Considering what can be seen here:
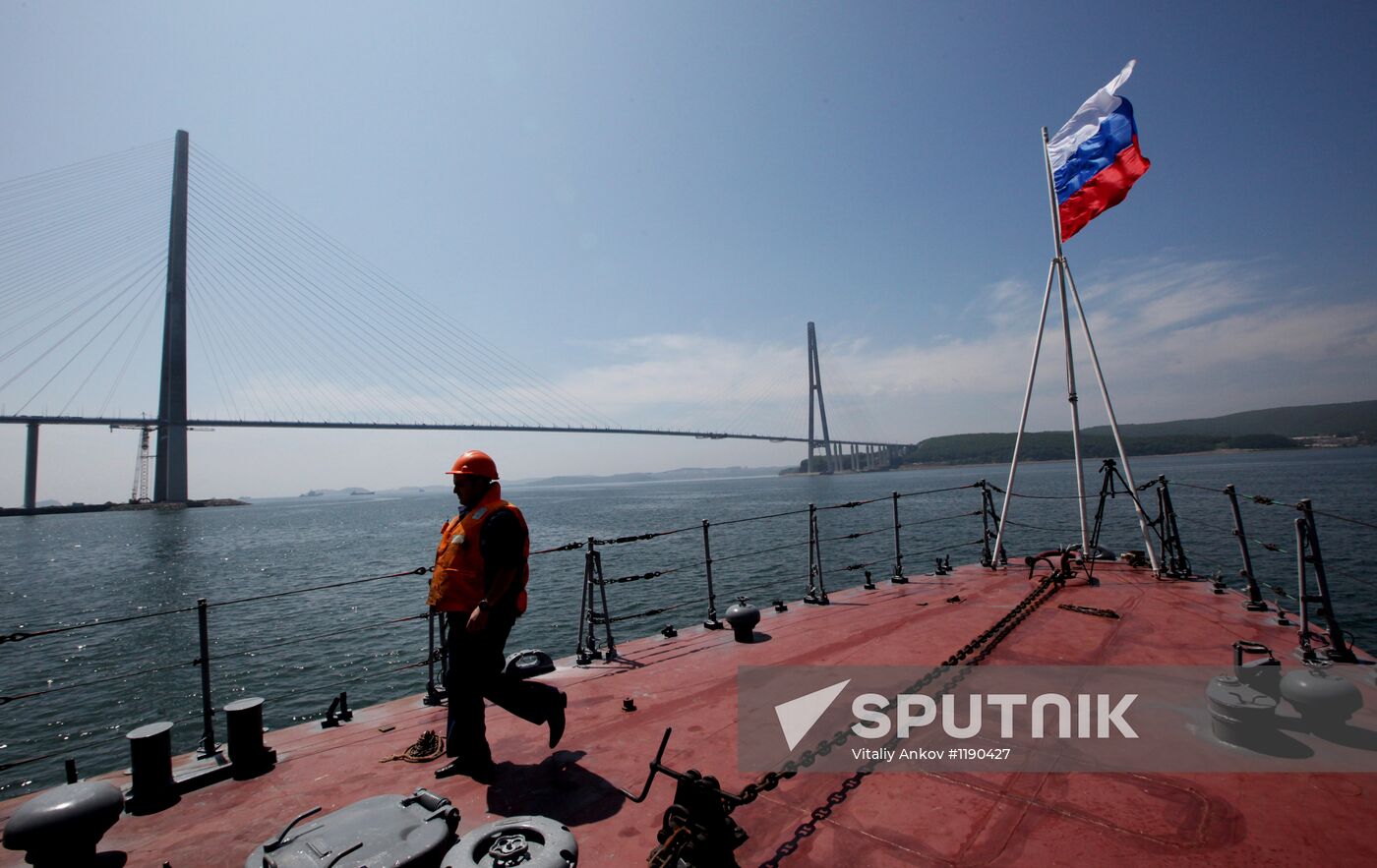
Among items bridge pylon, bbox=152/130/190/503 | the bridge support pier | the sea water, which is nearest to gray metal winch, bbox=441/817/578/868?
the sea water

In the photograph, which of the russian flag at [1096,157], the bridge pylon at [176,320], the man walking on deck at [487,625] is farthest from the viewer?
the bridge pylon at [176,320]

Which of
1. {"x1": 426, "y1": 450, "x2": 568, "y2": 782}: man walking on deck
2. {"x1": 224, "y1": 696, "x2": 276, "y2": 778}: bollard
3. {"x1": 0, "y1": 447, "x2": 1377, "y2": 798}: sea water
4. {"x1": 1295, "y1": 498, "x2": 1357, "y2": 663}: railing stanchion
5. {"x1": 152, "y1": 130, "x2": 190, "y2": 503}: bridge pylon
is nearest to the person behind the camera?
{"x1": 426, "y1": 450, "x2": 568, "y2": 782}: man walking on deck

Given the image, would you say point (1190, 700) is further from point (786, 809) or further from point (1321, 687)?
point (786, 809)

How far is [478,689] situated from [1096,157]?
34.4 ft

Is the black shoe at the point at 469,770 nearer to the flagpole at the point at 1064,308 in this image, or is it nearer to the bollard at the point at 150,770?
the bollard at the point at 150,770

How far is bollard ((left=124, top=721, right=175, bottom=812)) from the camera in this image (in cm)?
338

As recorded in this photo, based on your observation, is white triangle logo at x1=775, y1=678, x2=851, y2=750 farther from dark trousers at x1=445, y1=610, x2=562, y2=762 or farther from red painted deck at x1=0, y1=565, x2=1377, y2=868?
dark trousers at x1=445, y1=610, x2=562, y2=762

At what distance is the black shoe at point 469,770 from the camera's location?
347 cm

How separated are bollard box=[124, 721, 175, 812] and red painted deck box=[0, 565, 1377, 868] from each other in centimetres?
10

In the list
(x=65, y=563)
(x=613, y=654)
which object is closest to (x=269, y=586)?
(x=65, y=563)

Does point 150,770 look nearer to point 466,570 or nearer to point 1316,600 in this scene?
point 466,570

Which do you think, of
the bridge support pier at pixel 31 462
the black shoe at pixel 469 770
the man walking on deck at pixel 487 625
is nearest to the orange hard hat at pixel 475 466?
the man walking on deck at pixel 487 625

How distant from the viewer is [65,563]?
3653 centimetres

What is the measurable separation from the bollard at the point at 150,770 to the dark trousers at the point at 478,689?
1528 millimetres
